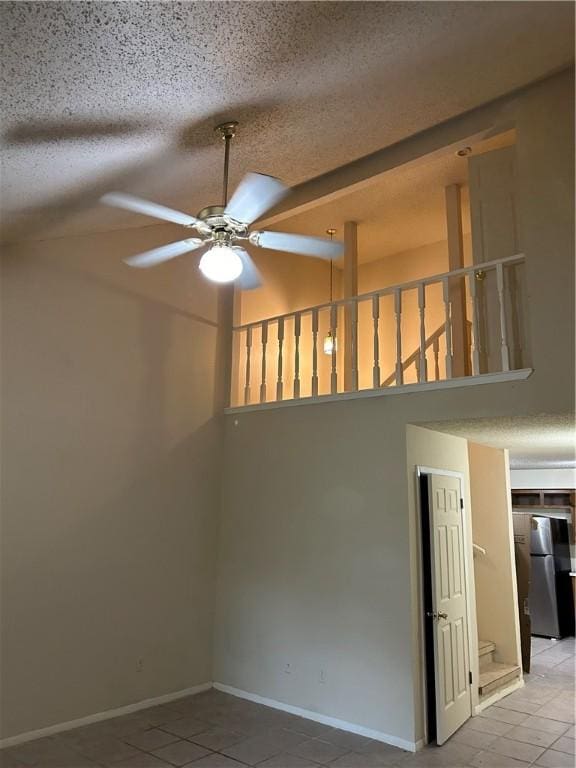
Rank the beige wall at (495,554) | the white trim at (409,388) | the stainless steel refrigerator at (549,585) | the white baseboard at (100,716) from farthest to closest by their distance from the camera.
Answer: the stainless steel refrigerator at (549,585) → the beige wall at (495,554) → the white baseboard at (100,716) → the white trim at (409,388)

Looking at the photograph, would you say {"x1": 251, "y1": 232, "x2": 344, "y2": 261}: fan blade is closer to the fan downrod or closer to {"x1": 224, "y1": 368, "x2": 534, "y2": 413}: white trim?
the fan downrod

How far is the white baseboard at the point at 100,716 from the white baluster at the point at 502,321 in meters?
3.81

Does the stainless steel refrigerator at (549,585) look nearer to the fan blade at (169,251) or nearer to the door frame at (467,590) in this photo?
the door frame at (467,590)

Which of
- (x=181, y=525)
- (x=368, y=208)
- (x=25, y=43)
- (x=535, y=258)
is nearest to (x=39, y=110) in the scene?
(x=25, y=43)

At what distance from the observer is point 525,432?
14.6 feet

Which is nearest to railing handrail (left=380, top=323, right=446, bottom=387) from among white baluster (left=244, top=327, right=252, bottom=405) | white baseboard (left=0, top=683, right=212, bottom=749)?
white baluster (left=244, top=327, right=252, bottom=405)

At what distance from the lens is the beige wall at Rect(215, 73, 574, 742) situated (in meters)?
3.59

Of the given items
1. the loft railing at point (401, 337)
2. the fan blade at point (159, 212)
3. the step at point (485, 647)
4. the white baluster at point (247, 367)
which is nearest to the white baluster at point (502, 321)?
the loft railing at point (401, 337)

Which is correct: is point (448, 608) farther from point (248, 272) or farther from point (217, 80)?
point (217, 80)

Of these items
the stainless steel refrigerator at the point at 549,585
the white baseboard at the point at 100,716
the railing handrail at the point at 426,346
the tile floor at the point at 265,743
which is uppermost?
the railing handrail at the point at 426,346

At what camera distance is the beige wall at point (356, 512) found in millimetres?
3588

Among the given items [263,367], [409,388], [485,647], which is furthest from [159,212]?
[485,647]

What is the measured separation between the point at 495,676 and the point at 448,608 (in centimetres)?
128

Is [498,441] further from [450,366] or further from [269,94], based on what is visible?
[269,94]
